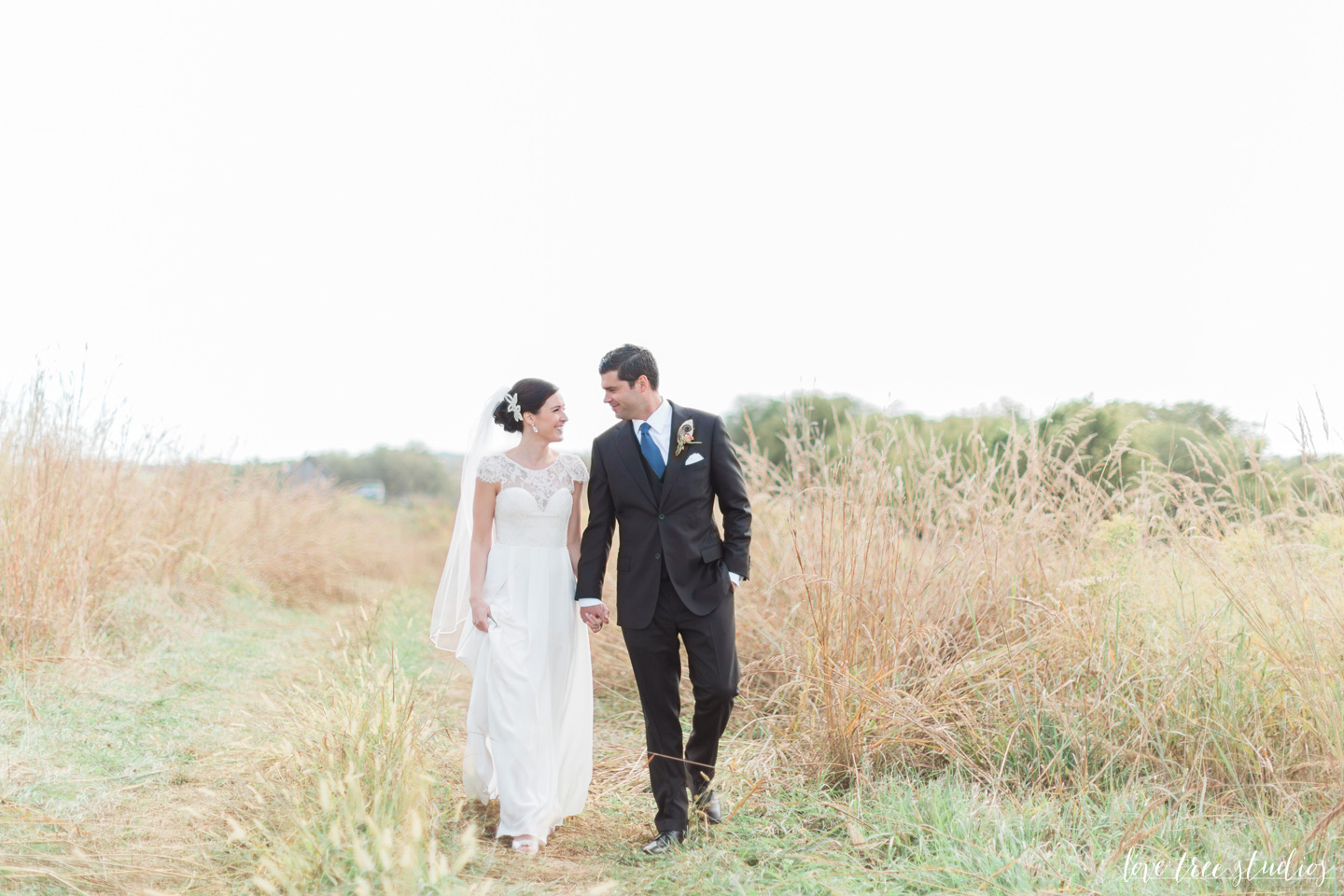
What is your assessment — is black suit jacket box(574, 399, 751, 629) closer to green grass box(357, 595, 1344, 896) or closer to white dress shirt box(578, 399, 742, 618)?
white dress shirt box(578, 399, 742, 618)

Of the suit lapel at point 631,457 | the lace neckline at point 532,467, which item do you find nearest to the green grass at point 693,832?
the lace neckline at point 532,467

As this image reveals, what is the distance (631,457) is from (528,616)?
0.79 meters

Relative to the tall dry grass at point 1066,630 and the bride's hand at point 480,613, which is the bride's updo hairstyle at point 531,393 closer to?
the bride's hand at point 480,613

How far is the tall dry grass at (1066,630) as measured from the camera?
11.7ft

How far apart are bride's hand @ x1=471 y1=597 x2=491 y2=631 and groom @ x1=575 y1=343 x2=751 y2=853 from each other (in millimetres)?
426

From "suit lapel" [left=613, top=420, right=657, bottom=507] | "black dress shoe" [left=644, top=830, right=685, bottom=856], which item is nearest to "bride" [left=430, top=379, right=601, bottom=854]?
"suit lapel" [left=613, top=420, right=657, bottom=507]

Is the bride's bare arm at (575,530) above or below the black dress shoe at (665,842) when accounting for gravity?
above

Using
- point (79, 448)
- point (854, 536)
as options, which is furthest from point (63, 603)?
point (854, 536)

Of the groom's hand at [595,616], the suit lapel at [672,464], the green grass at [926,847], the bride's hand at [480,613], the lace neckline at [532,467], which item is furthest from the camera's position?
the lace neckline at [532,467]

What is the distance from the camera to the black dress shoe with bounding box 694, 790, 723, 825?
11.8ft

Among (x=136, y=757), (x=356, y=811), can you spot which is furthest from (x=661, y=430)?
(x=136, y=757)

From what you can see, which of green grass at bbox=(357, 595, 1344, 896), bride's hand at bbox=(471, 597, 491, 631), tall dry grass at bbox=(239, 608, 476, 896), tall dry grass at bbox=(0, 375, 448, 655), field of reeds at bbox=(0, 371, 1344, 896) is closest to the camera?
tall dry grass at bbox=(239, 608, 476, 896)

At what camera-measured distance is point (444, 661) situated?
797 cm

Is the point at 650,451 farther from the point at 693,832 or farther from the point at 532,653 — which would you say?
the point at 693,832
